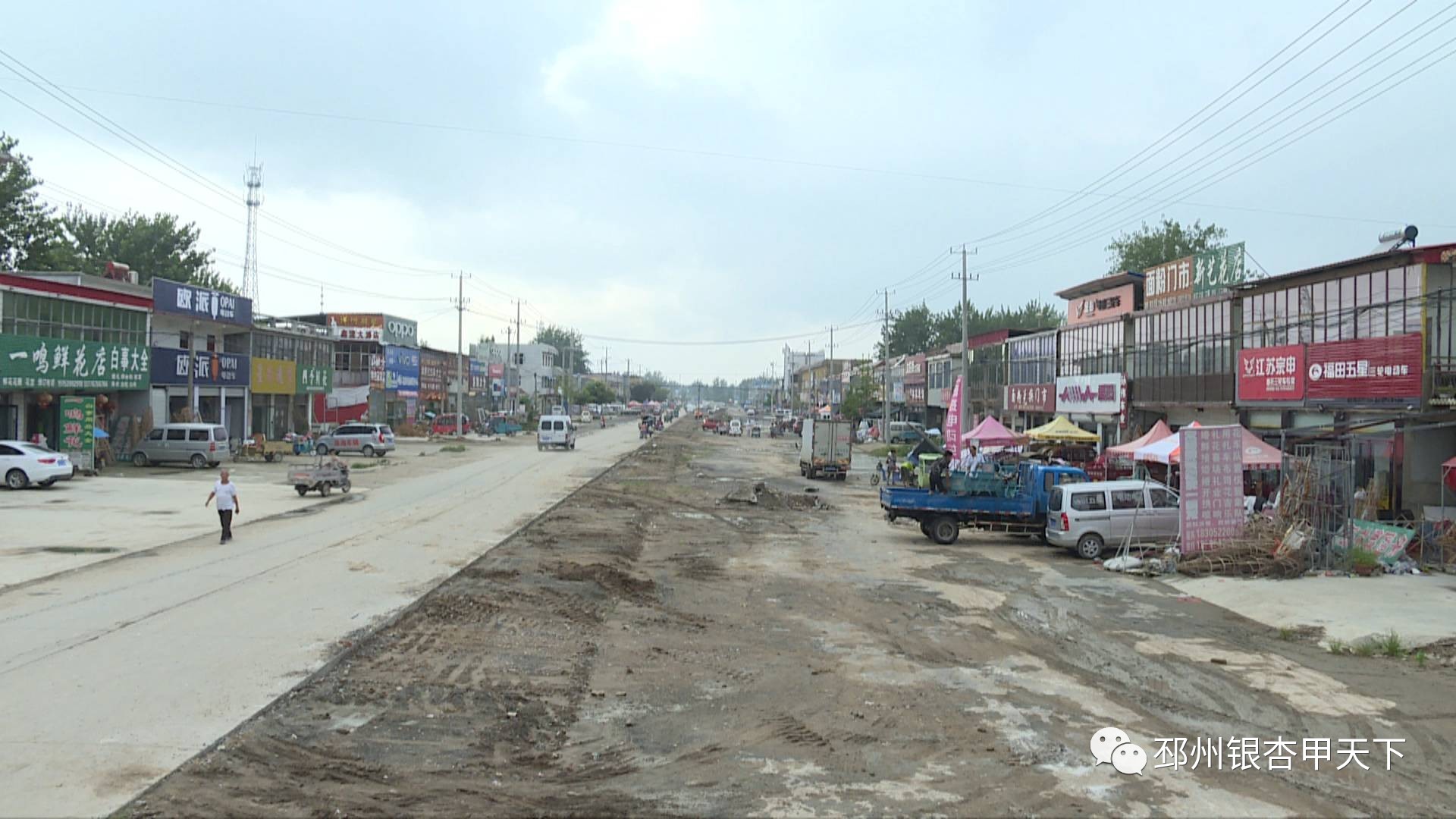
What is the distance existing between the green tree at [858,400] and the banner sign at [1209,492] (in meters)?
66.7

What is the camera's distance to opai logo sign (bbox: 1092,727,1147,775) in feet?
24.9

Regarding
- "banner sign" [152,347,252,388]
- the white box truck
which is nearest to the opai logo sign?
the white box truck

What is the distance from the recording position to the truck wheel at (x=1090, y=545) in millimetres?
21094

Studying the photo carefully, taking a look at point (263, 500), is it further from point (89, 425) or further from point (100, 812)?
point (100, 812)

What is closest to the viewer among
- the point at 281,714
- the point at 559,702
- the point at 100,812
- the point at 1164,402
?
the point at 100,812

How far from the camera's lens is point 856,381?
101500 millimetres

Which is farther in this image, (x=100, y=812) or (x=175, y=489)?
(x=175, y=489)

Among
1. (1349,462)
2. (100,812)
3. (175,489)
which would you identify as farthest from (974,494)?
(175,489)

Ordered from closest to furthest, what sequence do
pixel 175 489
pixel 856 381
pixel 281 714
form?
pixel 281 714 → pixel 175 489 → pixel 856 381

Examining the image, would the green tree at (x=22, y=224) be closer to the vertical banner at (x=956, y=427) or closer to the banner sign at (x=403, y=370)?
the banner sign at (x=403, y=370)

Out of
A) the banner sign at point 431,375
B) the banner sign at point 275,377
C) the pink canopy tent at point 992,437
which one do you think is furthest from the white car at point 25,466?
the banner sign at point 431,375

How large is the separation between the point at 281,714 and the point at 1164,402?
33.0 m

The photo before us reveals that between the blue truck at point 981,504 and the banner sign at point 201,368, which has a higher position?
the banner sign at point 201,368

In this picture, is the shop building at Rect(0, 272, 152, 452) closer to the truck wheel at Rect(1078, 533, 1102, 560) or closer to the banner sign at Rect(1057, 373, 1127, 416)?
the truck wheel at Rect(1078, 533, 1102, 560)
